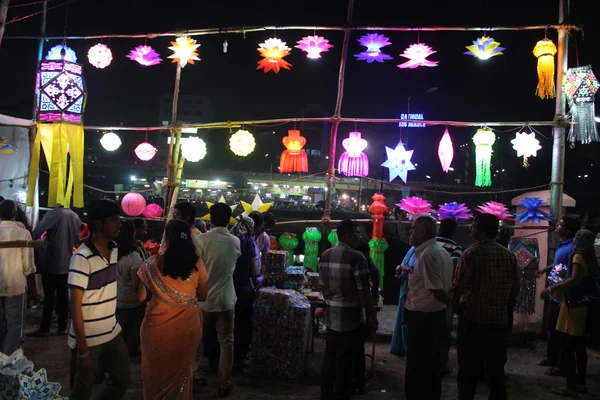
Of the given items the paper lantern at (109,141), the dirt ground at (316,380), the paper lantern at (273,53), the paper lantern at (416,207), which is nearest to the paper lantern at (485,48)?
the paper lantern at (416,207)

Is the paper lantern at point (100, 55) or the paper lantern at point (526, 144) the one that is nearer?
the paper lantern at point (526, 144)

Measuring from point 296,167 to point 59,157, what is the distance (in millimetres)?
4928

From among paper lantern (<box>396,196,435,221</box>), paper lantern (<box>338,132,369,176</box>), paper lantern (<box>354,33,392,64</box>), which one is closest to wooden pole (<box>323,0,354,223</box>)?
paper lantern (<box>354,33,392,64</box>)

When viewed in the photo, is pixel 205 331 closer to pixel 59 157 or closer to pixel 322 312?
pixel 322 312

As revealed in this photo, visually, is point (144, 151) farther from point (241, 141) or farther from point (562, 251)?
point (562, 251)

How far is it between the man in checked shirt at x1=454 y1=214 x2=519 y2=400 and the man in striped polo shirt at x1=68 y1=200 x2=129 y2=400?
11.1 ft

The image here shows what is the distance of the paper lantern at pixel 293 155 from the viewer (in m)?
9.22

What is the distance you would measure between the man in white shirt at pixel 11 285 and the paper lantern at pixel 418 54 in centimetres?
743

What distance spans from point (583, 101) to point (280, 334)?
701 centimetres

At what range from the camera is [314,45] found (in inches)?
343

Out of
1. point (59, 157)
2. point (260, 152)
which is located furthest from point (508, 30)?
point (260, 152)

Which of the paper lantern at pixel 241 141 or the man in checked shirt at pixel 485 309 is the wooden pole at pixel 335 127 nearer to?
the paper lantern at pixel 241 141

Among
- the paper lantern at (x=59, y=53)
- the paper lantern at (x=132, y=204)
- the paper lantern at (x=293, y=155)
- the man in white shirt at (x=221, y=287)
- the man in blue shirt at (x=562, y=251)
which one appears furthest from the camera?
the paper lantern at (x=132, y=204)

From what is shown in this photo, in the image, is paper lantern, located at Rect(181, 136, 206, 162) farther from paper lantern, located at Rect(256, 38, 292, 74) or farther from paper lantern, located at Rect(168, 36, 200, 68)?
paper lantern, located at Rect(256, 38, 292, 74)
